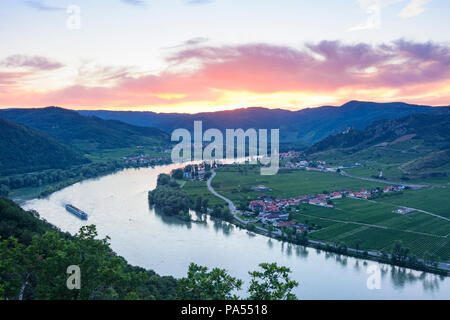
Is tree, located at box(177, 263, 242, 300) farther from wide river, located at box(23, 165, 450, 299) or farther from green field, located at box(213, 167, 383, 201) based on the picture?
green field, located at box(213, 167, 383, 201)

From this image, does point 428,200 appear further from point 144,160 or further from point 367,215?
point 144,160

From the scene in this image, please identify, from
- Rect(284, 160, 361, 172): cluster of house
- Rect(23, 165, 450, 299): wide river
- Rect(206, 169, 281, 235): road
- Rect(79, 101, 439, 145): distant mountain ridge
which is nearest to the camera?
Rect(23, 165, 450, 299): wide river

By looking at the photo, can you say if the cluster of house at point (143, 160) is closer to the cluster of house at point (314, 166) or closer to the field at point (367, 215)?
the field at point (367, 215)

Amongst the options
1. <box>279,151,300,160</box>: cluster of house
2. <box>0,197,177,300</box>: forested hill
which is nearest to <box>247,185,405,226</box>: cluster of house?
<box>0,197,177,300</box>: forested hill

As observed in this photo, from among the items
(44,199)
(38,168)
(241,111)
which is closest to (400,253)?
(44,199)

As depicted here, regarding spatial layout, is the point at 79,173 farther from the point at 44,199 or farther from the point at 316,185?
the point at 316,185

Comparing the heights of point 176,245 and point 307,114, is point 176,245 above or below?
below

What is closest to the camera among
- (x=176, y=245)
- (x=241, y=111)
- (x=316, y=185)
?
(x=176, y=245)
